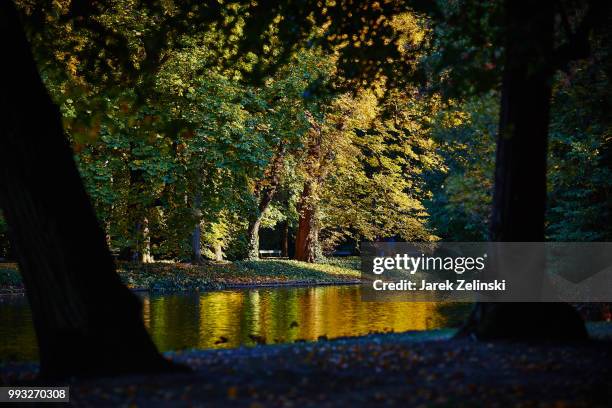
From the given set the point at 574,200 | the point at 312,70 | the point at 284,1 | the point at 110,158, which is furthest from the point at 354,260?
the point at 284,1

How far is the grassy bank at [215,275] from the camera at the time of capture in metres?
29.0

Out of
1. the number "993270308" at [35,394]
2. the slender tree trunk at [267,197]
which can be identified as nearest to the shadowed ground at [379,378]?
the number "993270308" at [35,394]

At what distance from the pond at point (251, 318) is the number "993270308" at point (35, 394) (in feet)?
11.9

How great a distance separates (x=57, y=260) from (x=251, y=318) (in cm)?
1164

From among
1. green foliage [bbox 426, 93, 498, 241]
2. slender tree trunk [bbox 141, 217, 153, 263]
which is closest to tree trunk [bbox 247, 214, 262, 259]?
slender tree trunk [bbox 141, 217, 153, 263]

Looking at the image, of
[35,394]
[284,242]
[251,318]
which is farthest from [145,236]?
[35,394]

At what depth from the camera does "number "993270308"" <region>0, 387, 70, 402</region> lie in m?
7.63

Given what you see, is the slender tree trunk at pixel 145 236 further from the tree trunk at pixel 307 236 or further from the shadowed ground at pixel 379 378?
the shadowed ground at pixel 379 378

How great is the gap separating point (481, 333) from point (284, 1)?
6.14 meters

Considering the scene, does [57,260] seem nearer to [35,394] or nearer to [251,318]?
[35,394]

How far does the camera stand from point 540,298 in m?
10.8

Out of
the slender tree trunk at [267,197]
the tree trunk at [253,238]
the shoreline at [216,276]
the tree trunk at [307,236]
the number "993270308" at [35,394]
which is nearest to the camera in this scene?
the number "993270308" at [35,394]

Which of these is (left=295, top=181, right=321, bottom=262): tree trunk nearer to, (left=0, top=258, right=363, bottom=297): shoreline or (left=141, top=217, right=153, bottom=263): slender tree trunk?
(left=0, top=258, right=363, bottom=297): shoreline

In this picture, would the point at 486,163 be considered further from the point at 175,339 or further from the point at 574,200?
the point at 175,339
